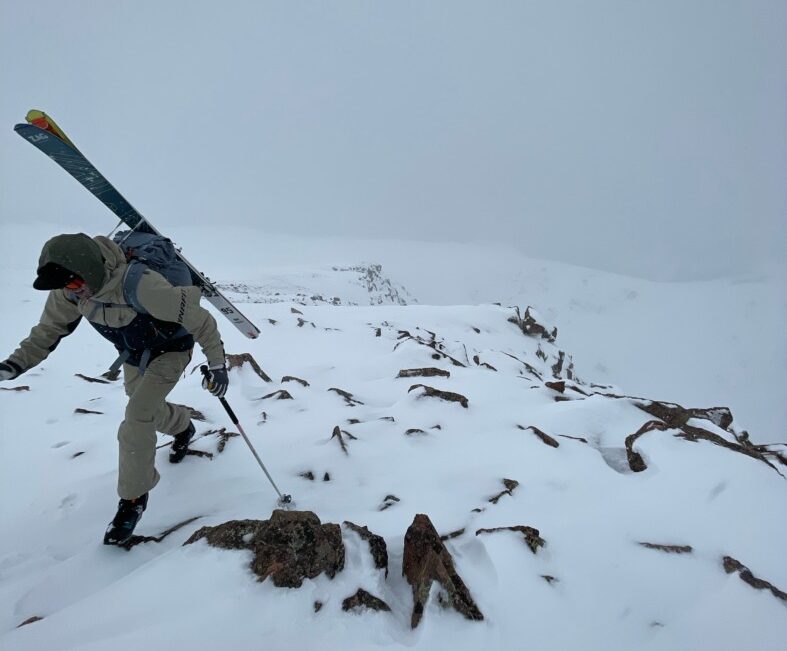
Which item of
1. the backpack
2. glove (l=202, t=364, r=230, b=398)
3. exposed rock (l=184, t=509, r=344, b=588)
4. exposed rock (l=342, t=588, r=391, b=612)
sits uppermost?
the backpack

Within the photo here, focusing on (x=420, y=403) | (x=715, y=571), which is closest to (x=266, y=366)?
(x=420, y=403)

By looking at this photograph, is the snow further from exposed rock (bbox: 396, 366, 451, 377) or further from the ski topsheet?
the ski topsheet

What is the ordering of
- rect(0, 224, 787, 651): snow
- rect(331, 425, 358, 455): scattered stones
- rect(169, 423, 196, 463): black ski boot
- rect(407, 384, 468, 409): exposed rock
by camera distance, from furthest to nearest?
rect(407, 384, 468, 409): exposed rock < rect(331, 425, 358, 455): scattered stones < rect(169, 423, 196, 463): black ski boot < rect(0, 224, 787, 651): snow

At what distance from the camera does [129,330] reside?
149 inches

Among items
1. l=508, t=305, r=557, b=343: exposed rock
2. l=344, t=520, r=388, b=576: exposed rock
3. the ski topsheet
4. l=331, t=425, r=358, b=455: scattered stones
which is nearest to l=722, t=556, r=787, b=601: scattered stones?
l=344, t=520, r=388, b=576: exposed rock

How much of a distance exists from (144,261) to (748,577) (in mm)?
6285

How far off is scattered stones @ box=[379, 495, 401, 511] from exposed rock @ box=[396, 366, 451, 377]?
4.56 m

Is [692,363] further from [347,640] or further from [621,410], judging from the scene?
[347,640]

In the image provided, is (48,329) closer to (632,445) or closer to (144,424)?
(144,424)

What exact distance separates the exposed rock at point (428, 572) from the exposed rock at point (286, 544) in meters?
0.58

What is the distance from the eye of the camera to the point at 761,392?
60.8 meters

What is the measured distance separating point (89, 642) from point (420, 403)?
5.34m

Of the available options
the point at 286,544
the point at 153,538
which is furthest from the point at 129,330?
the point at 286,544

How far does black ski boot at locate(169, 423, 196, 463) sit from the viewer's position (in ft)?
16.5
